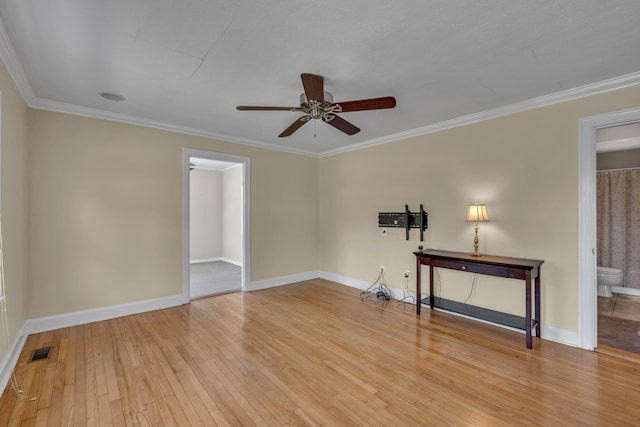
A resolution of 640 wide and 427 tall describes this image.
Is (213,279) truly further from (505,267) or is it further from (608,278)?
(608,278)

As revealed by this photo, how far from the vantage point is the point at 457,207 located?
3.69 m

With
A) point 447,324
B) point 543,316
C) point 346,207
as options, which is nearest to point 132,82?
point 346,207

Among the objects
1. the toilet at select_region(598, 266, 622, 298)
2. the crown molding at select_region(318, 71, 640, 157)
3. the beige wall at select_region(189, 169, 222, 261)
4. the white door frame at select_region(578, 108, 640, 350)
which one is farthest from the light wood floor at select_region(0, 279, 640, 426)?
the beige wall at select_region(189, 169, 222, 261)

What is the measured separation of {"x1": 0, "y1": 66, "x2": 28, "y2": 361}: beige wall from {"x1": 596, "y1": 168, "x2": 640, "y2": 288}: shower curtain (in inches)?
297

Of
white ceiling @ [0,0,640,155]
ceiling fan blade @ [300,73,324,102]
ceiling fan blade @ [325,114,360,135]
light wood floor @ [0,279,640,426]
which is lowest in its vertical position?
light wood floor @ [0,279,640,426]

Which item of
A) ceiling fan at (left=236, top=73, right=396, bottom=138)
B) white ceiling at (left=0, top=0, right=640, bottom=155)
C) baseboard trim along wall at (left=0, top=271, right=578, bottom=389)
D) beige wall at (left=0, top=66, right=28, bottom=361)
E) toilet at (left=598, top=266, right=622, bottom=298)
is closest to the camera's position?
white ceiling at (left=0, top=0, right=640, bottom=155)

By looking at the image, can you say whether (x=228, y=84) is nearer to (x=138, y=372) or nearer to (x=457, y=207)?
(x=138, y=372)

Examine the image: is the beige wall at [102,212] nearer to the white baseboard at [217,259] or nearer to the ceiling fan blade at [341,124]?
the ceiling fan blade at [341,124]

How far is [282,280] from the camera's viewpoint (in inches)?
203

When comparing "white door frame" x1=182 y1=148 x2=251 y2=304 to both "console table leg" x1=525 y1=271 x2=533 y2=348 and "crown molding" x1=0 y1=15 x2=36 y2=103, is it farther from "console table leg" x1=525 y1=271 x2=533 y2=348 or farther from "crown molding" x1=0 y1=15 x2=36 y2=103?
"console table leg" x1=525 y1=271 x2=533 y2=348

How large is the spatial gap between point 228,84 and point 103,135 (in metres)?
2.00

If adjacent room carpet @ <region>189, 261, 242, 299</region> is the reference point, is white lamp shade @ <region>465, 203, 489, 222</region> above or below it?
above

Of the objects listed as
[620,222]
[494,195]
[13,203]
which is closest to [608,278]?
[620,222]

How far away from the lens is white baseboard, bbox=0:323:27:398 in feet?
7.07
